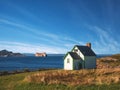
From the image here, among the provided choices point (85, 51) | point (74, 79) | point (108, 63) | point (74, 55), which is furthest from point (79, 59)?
point (108, 63)

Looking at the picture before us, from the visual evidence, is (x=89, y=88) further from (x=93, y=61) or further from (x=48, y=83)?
(x=93, y=61)

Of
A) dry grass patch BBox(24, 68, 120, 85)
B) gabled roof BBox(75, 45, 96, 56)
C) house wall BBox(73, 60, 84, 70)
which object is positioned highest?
gabled roof BBox(75, 45, 96, 56)

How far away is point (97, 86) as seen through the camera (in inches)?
1047

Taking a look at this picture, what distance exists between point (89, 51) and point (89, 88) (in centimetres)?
3376

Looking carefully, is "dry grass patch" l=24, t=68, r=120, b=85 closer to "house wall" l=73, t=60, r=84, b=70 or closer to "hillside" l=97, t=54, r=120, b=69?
"house wall" l=73, t=60, r=84, b=70

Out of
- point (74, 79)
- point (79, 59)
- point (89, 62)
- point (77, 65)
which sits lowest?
point (74, 79)

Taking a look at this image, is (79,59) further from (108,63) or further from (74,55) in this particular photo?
(108,63)

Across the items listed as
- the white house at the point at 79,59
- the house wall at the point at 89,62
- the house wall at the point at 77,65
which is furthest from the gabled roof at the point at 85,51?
the house wall at the point at 77,65

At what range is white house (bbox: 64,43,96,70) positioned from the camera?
5472 cm

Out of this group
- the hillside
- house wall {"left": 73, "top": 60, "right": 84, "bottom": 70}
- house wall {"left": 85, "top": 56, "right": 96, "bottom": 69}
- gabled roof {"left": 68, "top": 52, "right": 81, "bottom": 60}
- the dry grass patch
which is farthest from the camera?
the hillside

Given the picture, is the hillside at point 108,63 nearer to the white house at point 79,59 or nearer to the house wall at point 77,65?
the white house at point 79,59

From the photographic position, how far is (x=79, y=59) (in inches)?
2196

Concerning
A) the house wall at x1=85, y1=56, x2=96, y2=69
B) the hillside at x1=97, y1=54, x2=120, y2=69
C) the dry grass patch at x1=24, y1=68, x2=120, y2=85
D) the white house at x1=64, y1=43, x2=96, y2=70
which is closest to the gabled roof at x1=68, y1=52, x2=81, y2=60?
the white house at x1=64, y1=43, x2=96, y2=70

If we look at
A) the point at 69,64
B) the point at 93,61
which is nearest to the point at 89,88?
the point at 69,64
